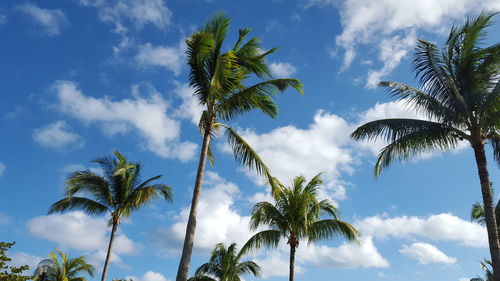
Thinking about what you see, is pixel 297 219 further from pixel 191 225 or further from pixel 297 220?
pixel 191 225

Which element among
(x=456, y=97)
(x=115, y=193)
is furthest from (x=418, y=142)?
(x=115, y=193)

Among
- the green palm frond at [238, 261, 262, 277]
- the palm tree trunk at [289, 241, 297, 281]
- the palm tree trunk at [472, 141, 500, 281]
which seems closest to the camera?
the palm tree trunk at [472, 141, 500, 281]

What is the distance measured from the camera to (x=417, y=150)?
14102mm

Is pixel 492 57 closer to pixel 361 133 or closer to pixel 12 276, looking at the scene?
pixel 361 133

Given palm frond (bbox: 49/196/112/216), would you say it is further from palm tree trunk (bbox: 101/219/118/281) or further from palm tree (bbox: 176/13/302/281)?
palm tree (bbox: 176/13/302/281)

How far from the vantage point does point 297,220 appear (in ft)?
62.8

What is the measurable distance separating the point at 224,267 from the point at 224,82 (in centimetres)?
1924

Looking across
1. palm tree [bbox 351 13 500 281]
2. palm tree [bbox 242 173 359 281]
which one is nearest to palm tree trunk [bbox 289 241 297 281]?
palm tree [bbox 242 173 359 281]

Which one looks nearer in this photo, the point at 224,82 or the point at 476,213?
the point at 224,82

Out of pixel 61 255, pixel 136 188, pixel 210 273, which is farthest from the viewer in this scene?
pixel 210 273

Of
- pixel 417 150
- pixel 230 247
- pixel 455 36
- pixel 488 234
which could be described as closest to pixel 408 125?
pixel 417 150

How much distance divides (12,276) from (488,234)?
14486 millimetres

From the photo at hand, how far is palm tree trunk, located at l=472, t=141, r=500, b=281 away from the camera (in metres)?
11.1

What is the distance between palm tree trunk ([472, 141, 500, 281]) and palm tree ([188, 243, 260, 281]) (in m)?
18.6
